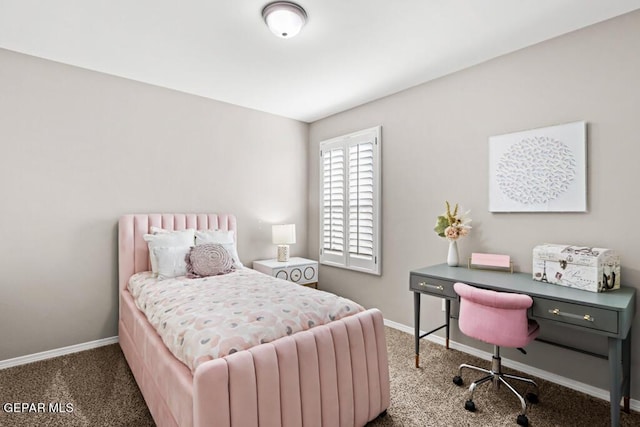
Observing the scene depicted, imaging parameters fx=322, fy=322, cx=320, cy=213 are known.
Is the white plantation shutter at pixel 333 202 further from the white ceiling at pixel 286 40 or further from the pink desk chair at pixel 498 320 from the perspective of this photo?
the pink desk chair at pixel 498 320

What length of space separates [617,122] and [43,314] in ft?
15.4

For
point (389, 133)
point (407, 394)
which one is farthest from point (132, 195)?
point (407, 394)

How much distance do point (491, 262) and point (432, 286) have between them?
55 cm

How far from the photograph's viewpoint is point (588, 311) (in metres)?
1.80

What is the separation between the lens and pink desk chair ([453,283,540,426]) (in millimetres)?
1971

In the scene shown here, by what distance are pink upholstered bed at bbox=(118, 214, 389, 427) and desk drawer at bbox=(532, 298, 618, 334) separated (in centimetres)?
99

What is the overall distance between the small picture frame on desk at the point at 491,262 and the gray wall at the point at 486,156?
0.38 feet

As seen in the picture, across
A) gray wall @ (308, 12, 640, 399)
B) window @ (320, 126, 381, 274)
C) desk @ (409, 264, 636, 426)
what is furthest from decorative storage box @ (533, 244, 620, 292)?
window @ (320, 126, 381, 274)

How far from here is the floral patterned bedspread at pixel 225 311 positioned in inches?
61.7

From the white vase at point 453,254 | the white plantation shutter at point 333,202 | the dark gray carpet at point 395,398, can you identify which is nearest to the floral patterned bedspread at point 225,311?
the dark gray carpet at point 395,398

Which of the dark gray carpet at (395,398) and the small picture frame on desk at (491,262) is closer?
the dark gray carpet at (395,398)

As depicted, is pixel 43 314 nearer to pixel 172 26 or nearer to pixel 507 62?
pixel 172 26

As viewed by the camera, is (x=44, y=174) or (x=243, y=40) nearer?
(x=243, y=40)

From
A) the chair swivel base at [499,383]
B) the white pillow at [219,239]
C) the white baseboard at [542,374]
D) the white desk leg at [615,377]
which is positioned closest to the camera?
the white desk leg at [615,377]
